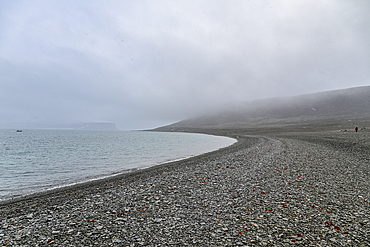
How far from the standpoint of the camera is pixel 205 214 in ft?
28.4

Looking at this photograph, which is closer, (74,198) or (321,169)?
(74,198)

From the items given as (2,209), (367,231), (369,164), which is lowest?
(369,164)

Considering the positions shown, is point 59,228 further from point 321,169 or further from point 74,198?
point 321,169

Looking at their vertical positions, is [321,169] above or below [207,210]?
below

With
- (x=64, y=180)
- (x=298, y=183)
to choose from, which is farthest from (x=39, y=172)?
(x=298, y=183)

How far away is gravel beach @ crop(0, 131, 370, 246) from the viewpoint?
6688 millimetres

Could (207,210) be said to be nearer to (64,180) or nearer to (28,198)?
(28,198)

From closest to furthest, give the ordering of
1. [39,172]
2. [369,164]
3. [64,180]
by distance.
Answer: [369,164], [64,180], [39,172]

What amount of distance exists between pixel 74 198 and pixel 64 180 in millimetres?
8684

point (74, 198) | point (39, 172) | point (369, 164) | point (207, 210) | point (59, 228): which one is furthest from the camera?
point (39, 172)

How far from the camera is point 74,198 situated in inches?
485

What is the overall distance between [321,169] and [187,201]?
1331 cm

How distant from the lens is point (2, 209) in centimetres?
1116

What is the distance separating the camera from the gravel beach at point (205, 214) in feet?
21.9
